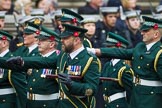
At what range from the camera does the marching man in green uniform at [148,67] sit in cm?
1225

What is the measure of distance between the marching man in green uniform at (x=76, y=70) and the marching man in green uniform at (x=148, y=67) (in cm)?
42

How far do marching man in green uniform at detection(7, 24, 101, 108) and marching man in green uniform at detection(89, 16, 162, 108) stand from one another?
0.42 metres

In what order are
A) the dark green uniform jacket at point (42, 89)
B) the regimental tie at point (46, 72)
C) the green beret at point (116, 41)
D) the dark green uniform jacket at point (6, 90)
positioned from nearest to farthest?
the dark green uniform jacket at point (42, 89) < the regimental tie at point (46, 72) < the dark green uniform jacket at point (6, 90) < the green beret at point (116, 41)

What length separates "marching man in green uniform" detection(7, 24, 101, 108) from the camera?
11883 mm

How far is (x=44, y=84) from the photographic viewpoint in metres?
13.3

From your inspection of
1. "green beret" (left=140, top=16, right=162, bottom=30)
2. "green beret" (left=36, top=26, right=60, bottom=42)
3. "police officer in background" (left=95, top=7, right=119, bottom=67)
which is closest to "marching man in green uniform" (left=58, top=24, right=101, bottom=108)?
"green beret" (left=140, top=16, right=162, bottom=30)

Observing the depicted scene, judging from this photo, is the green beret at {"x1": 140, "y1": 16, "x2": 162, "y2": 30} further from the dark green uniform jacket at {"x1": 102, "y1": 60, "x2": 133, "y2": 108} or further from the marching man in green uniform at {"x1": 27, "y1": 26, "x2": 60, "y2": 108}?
the marching man in green uniform at {"x1": 27, "y1": 26, "x2": 60, "y2": 108}

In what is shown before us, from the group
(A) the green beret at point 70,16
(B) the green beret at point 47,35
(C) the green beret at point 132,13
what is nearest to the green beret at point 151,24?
(A) the green beret at point 70,16

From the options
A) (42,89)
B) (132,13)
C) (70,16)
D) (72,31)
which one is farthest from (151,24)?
(132,13)

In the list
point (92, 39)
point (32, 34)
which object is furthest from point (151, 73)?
point (92, 39)

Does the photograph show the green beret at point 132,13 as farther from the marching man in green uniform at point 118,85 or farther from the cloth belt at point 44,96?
the cloth belt at point 44,96

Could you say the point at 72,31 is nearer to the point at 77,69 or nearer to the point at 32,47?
the point at 77,69

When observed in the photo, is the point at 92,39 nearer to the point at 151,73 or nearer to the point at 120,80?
the point at 120,80

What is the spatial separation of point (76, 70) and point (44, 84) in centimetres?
133
